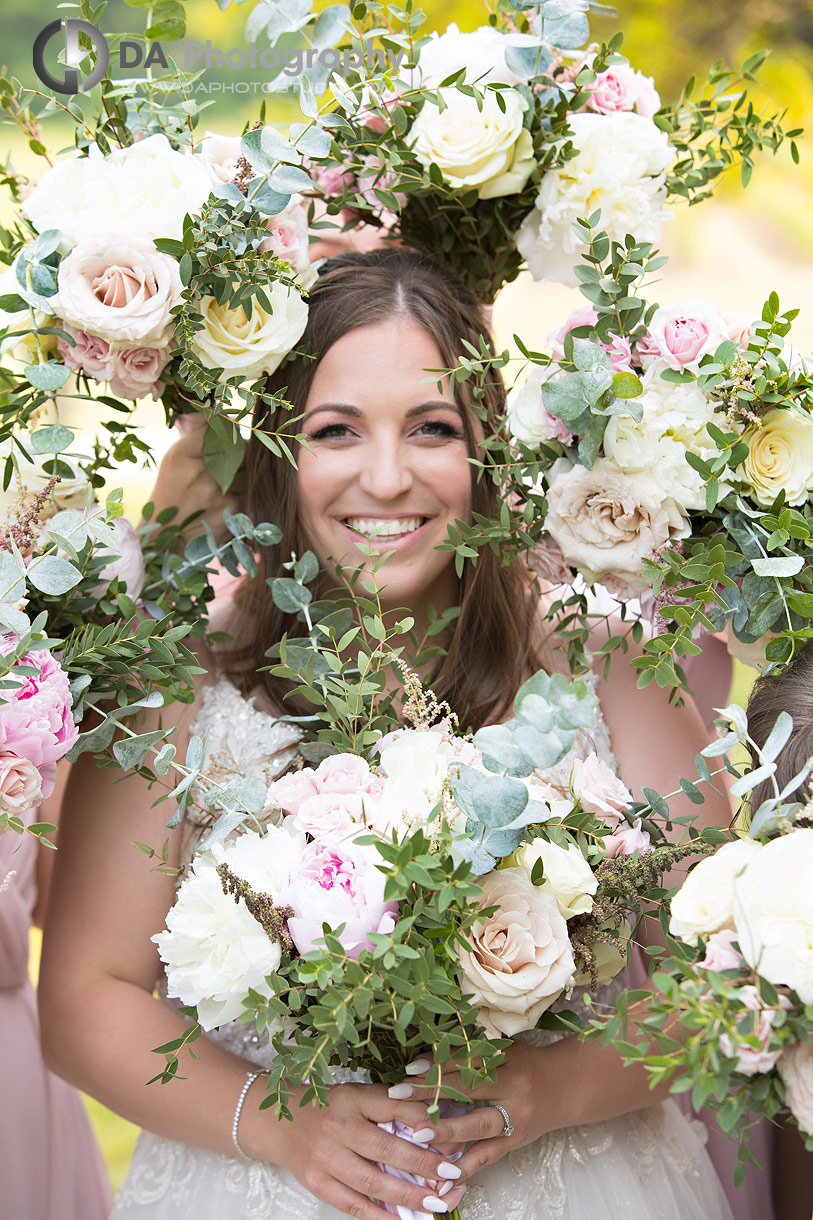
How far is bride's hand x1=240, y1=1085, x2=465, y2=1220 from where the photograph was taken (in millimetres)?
1552

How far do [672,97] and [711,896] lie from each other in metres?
7.05

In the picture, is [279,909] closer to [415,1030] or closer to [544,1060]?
[415,1030]

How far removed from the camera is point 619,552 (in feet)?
5.20

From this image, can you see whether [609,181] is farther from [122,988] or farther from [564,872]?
[122,988]

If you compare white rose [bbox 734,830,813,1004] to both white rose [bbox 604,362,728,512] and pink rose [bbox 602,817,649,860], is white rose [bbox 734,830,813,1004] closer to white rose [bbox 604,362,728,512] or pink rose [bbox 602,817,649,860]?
pink rose [bbox 602,817,649,860]

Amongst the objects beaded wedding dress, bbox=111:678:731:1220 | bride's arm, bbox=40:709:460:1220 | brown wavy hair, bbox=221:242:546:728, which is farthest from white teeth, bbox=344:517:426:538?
bride's arm, bbox=40:709:460:1220

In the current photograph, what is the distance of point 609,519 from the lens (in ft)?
5.24

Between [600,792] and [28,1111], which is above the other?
[600,792]

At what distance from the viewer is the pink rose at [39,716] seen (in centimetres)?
136

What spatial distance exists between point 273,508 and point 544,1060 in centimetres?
117

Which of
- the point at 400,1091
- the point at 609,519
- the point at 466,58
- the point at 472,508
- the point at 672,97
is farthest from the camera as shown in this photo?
the point at 672,97

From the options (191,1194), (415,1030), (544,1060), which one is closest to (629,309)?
(415,1030)

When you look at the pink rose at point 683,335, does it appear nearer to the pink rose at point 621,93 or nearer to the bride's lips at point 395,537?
the pink rose at point 621,93

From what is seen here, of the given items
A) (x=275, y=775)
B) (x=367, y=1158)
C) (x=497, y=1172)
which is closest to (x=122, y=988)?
(x=275, y=775)
